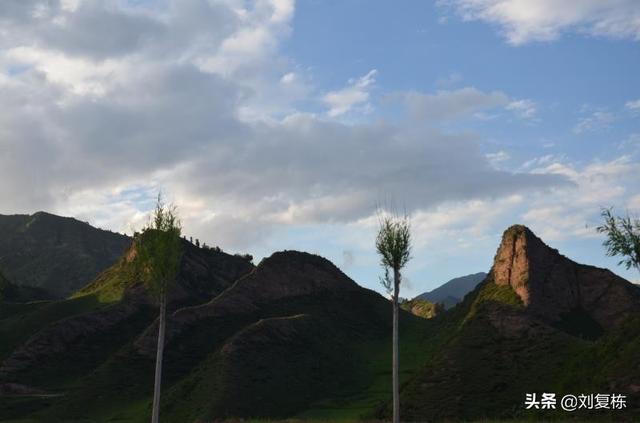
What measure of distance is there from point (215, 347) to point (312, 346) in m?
15.9

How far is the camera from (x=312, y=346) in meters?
86.9

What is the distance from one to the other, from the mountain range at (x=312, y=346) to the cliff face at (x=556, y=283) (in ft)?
0.84

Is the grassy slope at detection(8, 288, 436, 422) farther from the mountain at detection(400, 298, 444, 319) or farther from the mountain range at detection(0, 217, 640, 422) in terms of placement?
the mountain at detection(400, 298, 444, 319)

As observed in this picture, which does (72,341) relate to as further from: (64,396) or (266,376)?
(266,376)

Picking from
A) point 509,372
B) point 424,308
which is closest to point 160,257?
point 509,372

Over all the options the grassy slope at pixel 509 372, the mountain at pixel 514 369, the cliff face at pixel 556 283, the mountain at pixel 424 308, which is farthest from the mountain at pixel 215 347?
the mountain at pixel 424 308

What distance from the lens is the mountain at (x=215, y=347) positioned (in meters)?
67.5

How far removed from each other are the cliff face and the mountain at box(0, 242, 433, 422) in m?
19.8

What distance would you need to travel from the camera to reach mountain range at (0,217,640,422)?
49375mm

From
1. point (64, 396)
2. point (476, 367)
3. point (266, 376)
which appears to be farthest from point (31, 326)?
point (476, 367)

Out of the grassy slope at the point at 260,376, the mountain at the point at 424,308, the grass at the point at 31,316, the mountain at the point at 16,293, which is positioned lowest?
the grassy slope at the point at 260,376

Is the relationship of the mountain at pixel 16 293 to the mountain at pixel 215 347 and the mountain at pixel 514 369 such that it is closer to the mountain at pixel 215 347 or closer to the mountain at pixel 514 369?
the mountain at pixel 215 347

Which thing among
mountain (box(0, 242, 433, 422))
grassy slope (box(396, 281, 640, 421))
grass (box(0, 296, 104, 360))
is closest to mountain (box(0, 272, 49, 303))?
grass (box(0, 296, 104, 360))

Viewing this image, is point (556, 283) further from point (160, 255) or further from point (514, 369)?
point (160, 255)
